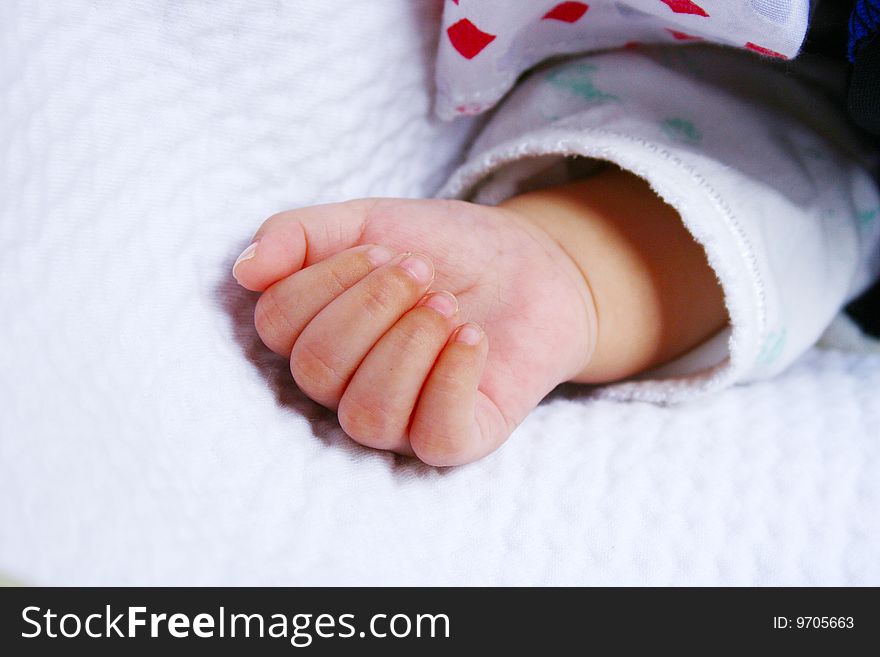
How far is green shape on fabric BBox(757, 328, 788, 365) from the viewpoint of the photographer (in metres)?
0.53

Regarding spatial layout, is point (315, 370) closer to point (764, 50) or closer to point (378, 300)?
point (378, 300)

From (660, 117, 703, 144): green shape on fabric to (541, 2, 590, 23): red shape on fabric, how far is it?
0.09 metres

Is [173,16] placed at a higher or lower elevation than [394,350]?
higher

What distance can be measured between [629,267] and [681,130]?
99 millimetres

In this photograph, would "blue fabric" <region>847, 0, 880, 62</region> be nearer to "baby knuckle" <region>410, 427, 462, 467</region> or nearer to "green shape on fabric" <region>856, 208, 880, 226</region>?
"green shape on fabric" <region>856, 208, 880, 226</region>

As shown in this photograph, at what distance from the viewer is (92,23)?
42 centimetres

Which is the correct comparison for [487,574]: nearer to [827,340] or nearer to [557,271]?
[557,271]

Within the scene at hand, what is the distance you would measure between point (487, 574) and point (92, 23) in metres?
0.34

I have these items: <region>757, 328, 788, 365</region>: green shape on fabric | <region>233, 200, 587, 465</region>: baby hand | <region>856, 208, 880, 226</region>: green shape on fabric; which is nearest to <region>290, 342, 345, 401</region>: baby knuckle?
<region>233, 200, 587, 465</region>: baby hand

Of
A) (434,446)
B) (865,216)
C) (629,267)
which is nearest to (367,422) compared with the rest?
(434,446)

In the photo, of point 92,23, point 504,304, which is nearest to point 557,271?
point 504,304

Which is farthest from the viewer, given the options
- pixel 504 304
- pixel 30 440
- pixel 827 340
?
pixel 827 340

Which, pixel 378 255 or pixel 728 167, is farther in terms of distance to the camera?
pixel 728 167

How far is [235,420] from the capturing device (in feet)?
1.27
